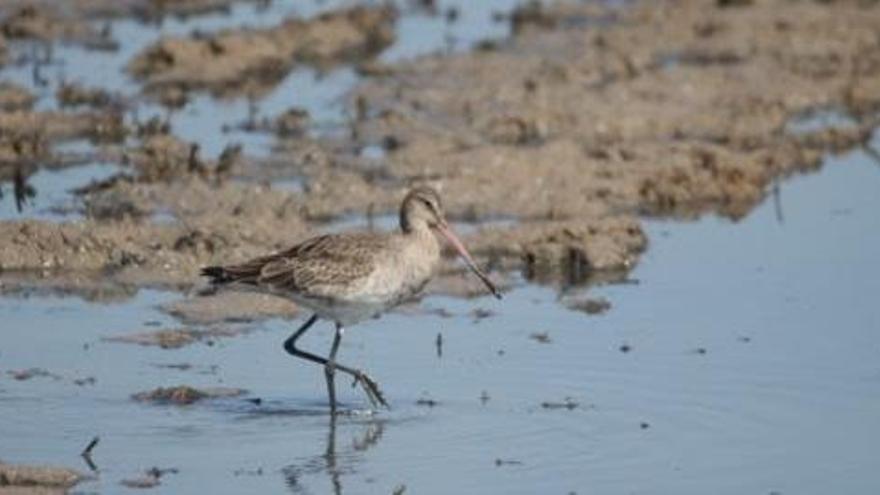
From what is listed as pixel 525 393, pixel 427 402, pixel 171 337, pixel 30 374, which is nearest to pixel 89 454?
pixel 30 374

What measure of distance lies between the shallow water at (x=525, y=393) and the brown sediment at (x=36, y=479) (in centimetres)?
17

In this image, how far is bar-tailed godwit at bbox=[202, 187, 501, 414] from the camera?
13.1m

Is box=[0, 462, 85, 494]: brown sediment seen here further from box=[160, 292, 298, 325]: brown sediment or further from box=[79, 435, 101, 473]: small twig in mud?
box=[160, 292, 298, 325]: brown sediment

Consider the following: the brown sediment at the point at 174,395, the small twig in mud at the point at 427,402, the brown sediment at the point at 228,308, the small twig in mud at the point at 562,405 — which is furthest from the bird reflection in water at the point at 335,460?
the brown sediment at the point at 228,308

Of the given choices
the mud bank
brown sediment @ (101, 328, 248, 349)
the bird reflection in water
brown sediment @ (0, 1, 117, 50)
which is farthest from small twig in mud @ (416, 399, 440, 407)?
brown sediment @ (0, 1, 117, 50)

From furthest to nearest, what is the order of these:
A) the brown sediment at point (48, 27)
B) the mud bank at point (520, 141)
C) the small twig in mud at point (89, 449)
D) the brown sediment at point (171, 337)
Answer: the brown sediment at point (48, 27) → the mud bank at point (520, 141) → the brown sediment at point (171, 337) → the small twig in mud at point (89, 449)

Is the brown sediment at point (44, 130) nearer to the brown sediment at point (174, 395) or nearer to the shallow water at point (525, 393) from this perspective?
the shallow water at point (525, 393)

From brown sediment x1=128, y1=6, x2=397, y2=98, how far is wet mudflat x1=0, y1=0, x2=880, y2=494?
37mm

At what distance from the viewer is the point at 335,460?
11617 mm

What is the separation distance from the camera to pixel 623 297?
1520 centimetres

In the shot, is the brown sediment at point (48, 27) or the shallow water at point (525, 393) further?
the brown sediment at point (48, 27)

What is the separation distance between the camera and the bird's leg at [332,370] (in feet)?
41.7

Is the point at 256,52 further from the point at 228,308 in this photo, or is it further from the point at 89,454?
the point at 89,454

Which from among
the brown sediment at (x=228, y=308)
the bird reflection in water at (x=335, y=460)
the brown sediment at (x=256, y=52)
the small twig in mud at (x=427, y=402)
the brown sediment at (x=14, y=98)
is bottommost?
the bird reflection in water at (x=335, y=460)
